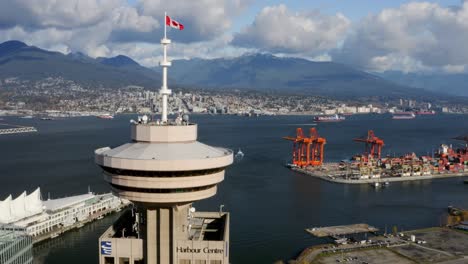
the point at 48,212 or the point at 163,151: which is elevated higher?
the point at 163,151

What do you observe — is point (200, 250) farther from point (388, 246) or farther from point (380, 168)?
point (380, 168)

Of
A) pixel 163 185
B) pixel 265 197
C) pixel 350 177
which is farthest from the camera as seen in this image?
pixel 350 177

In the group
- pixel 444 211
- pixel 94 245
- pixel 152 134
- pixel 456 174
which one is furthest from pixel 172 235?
pixel 456 174

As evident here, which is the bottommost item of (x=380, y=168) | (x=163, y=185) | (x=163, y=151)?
(x=380, y=168)

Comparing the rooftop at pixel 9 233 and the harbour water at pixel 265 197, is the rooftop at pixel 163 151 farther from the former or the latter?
the harbour water at pixel 265 197

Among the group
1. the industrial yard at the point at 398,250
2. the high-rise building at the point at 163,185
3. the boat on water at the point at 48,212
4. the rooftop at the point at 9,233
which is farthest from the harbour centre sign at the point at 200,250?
the boat on water at the point at 48,212

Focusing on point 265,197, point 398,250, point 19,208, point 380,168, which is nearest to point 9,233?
point 19,208

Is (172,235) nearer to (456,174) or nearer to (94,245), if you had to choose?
(94,245)

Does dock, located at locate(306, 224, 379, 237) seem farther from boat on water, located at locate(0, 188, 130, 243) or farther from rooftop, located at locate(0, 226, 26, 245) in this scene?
rooftop, located at locate(0, 226, 26, 245)
